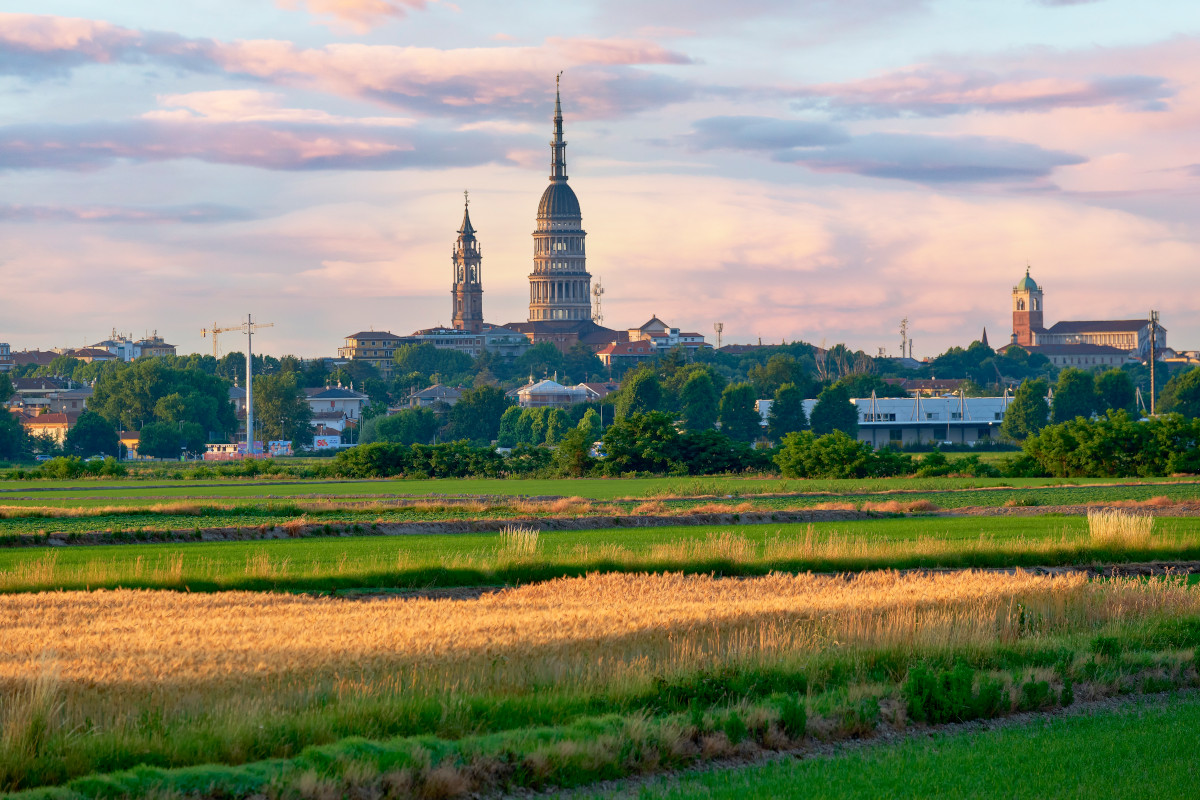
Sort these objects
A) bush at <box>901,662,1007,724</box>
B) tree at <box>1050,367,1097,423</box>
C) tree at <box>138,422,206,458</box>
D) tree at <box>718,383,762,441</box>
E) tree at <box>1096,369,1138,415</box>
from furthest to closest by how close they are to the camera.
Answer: tree at <box>1096,369,1138,415</box> → tree at <box>1050,367,1097,423</box> → tree at <box>138,422,206,458</box> → tree at <box>718,383,762,441</box> → bush at <box>901,662,1007,724</box>

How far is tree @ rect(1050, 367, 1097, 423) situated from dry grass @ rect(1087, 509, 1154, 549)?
137 meters

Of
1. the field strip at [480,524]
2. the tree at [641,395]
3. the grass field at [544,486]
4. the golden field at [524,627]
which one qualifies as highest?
the tree at [641,395]

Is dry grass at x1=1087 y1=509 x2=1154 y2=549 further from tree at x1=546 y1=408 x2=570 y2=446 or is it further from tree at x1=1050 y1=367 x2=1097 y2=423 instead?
tree at x1=1050 y1=367 x2=1097 y2=423

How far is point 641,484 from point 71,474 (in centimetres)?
4781

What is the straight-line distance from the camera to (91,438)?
→ 6629 inches

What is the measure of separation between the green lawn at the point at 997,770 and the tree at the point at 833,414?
144675 millimetres

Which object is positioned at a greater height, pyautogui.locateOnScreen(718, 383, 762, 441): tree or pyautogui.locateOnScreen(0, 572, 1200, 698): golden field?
pyautogui.locateOnScreen(718, 383, 762, 441): tree

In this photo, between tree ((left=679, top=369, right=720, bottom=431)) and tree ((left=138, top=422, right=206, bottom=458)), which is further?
tree ((left=138, top=422, right=206, bottom=458))

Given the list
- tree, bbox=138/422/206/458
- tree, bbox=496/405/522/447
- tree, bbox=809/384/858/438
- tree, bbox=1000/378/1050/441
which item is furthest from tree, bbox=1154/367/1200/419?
tree, bbox=138/422/206/458

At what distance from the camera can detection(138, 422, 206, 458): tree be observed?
168500mm

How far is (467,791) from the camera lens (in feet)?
46.9

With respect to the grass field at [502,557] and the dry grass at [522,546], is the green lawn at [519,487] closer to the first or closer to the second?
the grass field at [502,557]

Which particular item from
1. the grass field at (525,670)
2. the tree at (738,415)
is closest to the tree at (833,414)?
the tree at (738,415)

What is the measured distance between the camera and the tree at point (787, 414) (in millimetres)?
161375
